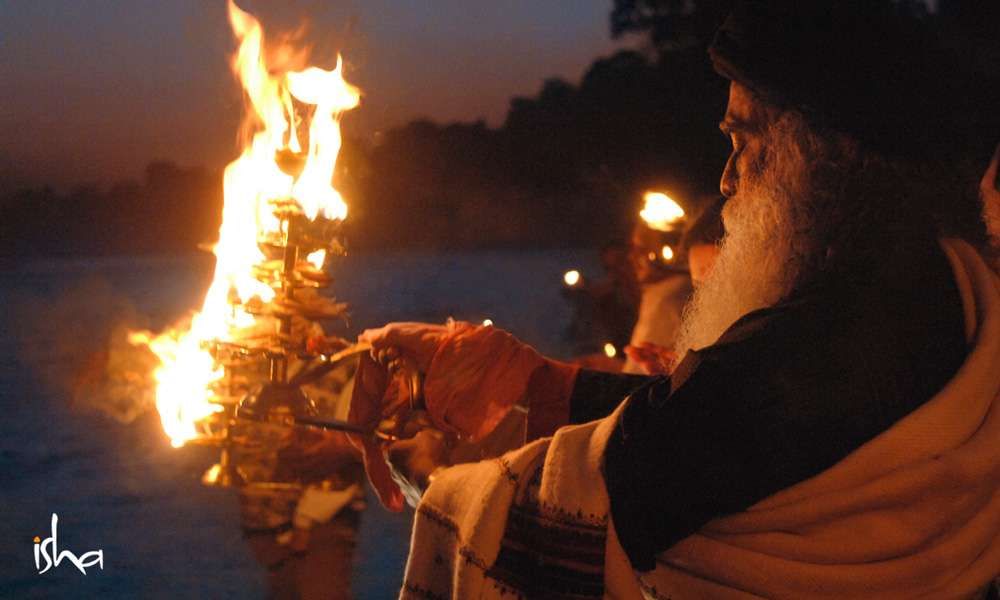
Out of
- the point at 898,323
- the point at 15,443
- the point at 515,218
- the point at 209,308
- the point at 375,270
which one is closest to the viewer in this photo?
the point at 898,323

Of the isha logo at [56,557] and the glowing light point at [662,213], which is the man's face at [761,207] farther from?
the isha logo at [56,557]

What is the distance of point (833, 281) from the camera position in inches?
67.6

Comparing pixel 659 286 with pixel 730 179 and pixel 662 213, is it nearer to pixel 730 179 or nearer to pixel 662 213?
pixel 662 213

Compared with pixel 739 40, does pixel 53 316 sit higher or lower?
higher

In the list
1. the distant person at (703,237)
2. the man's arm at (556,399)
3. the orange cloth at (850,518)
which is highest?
the distant person at (703,237)

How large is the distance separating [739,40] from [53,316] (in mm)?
8611

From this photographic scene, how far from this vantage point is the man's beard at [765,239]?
1.85 m

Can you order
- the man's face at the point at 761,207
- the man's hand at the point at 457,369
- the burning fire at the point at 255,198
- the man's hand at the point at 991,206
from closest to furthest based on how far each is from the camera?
1. the man's face at the point at 761,207
2. the man's hand at the point at 991,206
3. the man's hand at the point at 457,369
4. the burning fire at the point at 255,198

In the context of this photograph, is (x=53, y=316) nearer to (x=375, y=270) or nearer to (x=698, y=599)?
(x=375, y=270)

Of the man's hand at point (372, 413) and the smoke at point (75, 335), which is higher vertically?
the smoke at point (75, 335)

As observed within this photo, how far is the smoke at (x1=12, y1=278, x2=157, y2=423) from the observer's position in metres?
7.42

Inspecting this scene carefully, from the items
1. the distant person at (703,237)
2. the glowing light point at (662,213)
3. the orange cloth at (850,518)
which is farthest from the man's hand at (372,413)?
the glowing light point at (662,213)

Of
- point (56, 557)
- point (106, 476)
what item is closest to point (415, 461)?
point (56, 557)

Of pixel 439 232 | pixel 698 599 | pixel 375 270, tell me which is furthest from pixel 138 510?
pixel 375 270
